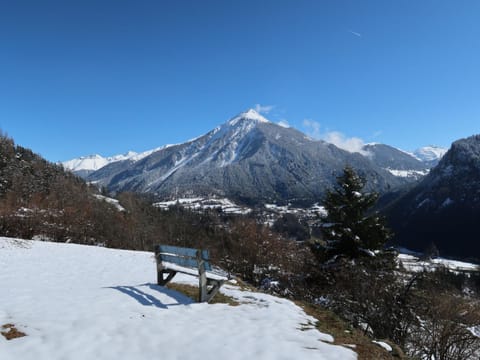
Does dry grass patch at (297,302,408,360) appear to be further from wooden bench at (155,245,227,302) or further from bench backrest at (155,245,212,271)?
bench backrest at (155,245,212,271)

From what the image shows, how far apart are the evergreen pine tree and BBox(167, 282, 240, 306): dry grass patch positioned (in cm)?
1165

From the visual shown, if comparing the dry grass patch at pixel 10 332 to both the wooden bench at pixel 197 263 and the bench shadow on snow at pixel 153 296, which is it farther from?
the wooden bench at pixel 197 263

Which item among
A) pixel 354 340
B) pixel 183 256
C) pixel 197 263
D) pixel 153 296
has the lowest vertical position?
pixel 354 340

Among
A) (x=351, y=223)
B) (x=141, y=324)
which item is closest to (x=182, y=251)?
(x=141, y=324)

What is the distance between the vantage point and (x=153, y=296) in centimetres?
902

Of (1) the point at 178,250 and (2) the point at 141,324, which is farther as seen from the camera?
(1) the point at 178,250

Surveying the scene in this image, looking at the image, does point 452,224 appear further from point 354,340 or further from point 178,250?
point 178,250

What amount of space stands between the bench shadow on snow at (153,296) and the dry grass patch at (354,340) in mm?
3392

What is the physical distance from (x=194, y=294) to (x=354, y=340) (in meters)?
4.66

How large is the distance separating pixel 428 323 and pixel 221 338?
6950 mm

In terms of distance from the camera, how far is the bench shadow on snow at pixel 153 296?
27.3 ft

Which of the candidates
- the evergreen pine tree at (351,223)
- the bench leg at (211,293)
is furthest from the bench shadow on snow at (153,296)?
the evergreen pine tree at (351,223)

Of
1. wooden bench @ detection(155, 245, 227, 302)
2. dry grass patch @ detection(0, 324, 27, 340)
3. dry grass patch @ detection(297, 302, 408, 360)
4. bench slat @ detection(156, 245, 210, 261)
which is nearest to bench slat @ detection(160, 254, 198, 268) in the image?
wooden bench @ detection(155, 245, 227, 302)

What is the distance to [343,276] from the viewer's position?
48.5 feet
